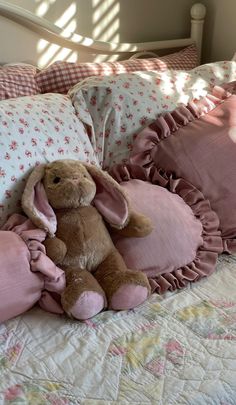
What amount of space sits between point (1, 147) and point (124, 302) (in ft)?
1.61

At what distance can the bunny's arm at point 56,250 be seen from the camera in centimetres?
121

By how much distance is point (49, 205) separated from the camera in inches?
49.6

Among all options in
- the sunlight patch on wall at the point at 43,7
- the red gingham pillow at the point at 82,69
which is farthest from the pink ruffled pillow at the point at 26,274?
the sunlight patch on wall at the point at 43,7

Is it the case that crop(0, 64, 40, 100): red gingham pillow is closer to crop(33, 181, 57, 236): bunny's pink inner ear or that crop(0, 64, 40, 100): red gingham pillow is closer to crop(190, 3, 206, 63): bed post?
crop(33, 181, 57, 236): bunny's pink inner ear

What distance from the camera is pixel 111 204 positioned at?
4.37ft

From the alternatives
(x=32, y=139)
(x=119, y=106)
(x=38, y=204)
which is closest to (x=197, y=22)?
(x=119, y=106)

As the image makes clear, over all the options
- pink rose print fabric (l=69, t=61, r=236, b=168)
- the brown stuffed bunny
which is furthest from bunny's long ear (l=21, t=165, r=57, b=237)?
pink rose print fabric (l=69, t=61, r=236, b=168)

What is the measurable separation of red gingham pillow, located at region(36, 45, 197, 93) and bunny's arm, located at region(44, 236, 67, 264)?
2.24 ft

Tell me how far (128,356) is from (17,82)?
96cm

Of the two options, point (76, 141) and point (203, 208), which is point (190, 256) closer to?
point (203, 208)

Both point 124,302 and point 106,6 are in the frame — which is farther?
point 106,6

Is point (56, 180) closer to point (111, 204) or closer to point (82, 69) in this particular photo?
point (111, 204)

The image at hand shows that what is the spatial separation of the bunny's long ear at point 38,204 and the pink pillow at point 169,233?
0.65 feet

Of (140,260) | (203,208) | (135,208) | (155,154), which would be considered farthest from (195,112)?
(140,260)
